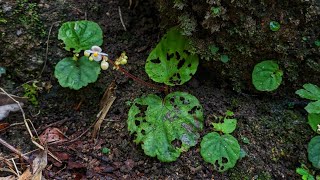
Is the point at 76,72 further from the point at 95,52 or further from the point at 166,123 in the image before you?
the point at 166,123

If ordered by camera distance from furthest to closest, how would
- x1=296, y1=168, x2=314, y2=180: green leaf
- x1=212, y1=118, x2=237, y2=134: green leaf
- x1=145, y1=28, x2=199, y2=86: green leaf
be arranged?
1. x1=145, y1=28, x2=199, y2=86: green leaf
2. x1=212, y1=118, x2=237, y2=134: green leaf
3. x1=296, y1=168, x2=314, y2=180: green leaf

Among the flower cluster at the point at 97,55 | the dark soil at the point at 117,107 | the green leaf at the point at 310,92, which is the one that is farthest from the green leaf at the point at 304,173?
the flower cluster at the point at 97,55

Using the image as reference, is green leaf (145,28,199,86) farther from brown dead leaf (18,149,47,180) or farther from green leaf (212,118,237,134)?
brown dead leaf (18,149,47,180)

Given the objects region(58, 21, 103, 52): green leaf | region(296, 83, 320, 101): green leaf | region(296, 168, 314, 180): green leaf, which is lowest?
region(296, 168, 314, 180): green leaf

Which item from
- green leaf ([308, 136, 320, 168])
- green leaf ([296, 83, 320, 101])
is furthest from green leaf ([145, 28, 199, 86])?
green leaf ([308, 136, 320, 168])

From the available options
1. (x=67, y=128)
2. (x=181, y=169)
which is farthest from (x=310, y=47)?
(x=67, y=128)

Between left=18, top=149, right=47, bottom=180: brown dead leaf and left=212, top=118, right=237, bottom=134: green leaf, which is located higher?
left=212, top=118, right=237, bottom=134: green leaf

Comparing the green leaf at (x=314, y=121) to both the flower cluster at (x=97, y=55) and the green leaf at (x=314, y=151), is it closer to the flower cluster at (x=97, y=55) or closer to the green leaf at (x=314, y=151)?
the green leaf at (x=314, y=151)
